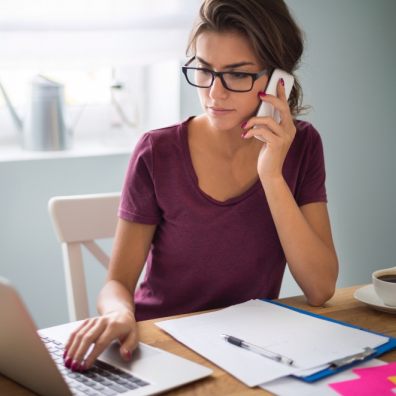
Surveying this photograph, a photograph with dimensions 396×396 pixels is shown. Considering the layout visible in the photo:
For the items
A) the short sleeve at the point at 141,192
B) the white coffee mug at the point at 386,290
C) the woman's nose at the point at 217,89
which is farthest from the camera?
the short sleeve at the point at 141,192

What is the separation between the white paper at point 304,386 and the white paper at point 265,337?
1cm

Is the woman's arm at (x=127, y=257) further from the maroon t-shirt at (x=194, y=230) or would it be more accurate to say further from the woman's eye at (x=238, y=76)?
the woman's eye at (x=238, y=76)

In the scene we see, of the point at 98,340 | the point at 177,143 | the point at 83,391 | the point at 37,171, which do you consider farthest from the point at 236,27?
the point at 37,171

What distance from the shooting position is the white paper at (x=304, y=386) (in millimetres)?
1024

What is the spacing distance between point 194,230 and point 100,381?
58cm

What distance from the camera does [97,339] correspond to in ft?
3.66

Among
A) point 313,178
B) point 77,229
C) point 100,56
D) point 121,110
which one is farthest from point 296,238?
point 121,110

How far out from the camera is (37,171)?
89.5 inches

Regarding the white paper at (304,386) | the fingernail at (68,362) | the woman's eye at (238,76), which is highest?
the woman's eye at (238,76)

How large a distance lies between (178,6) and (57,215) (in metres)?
0.91

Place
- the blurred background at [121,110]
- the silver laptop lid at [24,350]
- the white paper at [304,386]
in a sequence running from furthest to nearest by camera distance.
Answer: the blurred background at [121,110] < the white paper at [304,386] < the silver laptop lid at [24,350]

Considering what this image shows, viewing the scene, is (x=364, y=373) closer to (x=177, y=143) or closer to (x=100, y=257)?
(x=177, y=143)

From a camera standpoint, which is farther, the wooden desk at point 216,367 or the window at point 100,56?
the window at point 100,56

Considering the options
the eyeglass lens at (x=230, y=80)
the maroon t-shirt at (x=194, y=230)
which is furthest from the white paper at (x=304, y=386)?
the eyeglass lens at (x=230, y=80)
